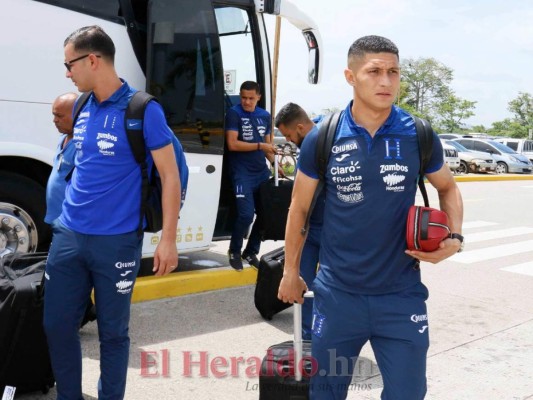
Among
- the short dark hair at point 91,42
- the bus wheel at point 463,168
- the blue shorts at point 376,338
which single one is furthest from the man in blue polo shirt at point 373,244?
the bus wheel at point 463,168

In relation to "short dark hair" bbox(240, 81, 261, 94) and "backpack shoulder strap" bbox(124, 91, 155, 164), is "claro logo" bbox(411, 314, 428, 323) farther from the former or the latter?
"short dark hair" bbox(240, 81, 261, 94)

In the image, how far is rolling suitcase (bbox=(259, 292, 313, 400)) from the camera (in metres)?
3.04

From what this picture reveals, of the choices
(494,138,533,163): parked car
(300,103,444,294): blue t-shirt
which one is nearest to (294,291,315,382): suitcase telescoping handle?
(300,103,444,294): blue t-shirt

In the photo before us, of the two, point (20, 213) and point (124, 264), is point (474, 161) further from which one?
point (124, 264)

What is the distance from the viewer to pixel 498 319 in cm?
577

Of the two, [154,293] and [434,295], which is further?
[434,295]

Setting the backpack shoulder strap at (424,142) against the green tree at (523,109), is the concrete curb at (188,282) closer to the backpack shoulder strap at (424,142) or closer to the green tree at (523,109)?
the backpack shoulder strap at (424,142)

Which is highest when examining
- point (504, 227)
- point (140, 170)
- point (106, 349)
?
point (140, 170)

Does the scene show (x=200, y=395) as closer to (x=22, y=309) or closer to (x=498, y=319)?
(x=22, y=309)

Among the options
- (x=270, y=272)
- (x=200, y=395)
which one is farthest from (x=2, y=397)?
(x=270, y=272)

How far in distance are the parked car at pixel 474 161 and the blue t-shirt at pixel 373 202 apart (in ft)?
85.9

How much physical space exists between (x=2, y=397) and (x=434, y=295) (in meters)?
4.36

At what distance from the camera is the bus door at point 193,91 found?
569cm

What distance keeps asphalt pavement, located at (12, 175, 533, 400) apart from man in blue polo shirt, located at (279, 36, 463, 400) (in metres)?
1.50
